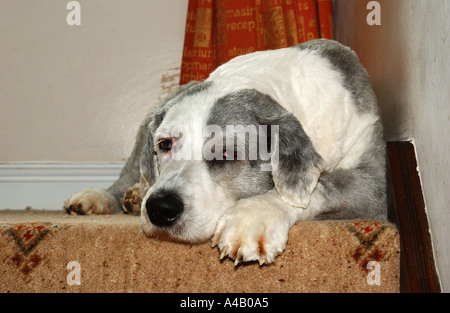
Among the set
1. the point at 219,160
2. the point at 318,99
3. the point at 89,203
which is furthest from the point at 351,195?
the point at 89,203

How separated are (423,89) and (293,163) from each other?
1.52 feet

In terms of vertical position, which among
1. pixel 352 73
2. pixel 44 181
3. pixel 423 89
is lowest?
pixel 44 181

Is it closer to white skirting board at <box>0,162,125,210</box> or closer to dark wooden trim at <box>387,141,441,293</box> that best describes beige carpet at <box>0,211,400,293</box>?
dark wooden trim at <box>387,141,441,293</box>

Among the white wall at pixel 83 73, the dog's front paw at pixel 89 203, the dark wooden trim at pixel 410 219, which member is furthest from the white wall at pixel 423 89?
the white wall at pixel 83 73

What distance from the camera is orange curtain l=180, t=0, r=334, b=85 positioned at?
121 inches

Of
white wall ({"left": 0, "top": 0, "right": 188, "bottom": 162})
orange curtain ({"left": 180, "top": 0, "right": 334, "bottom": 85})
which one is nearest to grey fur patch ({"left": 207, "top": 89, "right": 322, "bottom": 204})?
orange curtain ({"left": 180, "top": 0, "right": 334, "bottom": 85})

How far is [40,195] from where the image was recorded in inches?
125

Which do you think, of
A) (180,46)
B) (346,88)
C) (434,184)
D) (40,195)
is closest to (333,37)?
(180,46)

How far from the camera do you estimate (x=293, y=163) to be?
1.54 metres

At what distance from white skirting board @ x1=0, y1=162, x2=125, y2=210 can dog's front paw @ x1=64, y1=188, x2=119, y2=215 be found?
3.21 feet

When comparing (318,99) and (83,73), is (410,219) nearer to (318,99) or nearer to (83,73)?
(318,99)

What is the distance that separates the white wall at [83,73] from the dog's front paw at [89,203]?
1058 mm

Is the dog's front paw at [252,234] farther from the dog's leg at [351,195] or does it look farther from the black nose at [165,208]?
the dog's leg at [351,195]

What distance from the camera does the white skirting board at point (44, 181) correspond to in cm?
317
